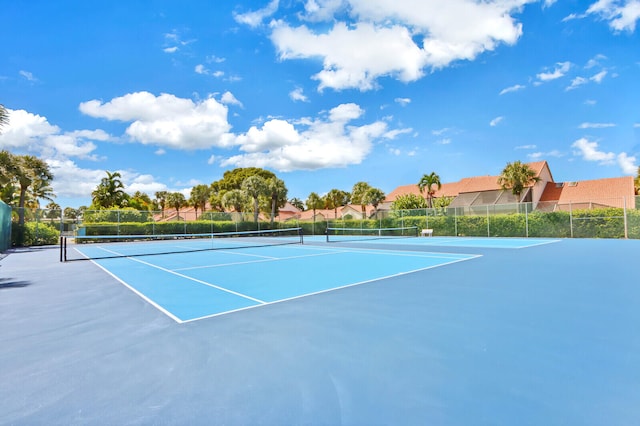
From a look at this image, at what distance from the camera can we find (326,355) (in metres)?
3.20

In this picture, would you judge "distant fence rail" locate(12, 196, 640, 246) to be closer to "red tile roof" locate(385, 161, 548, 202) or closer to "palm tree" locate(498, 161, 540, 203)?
"palm tree" locate(498, 161, 540, 203)

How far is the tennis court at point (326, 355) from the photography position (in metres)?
2.29

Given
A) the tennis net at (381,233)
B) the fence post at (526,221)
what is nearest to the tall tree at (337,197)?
the tennis net at (381,233)

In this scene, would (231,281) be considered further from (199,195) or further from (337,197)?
(337,197)

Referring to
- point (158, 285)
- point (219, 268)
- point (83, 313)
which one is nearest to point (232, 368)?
point (83, 313)

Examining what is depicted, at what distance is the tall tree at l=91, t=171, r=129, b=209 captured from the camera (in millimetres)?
38812

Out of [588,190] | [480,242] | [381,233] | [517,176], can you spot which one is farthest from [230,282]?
[588,190]

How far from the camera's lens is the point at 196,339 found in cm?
368

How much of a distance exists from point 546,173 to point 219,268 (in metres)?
42.4

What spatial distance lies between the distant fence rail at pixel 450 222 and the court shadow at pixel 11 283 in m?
11.6

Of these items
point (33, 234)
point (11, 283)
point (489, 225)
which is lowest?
point (11, 283)

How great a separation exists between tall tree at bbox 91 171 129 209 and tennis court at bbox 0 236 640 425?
37.8m

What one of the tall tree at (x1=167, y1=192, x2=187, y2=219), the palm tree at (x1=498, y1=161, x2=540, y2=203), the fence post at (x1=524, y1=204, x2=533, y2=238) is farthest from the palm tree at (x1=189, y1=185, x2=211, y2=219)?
the fence post at (x1=524, y1=204, x2=533, y2=238)

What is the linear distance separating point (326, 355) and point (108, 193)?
4343cm
